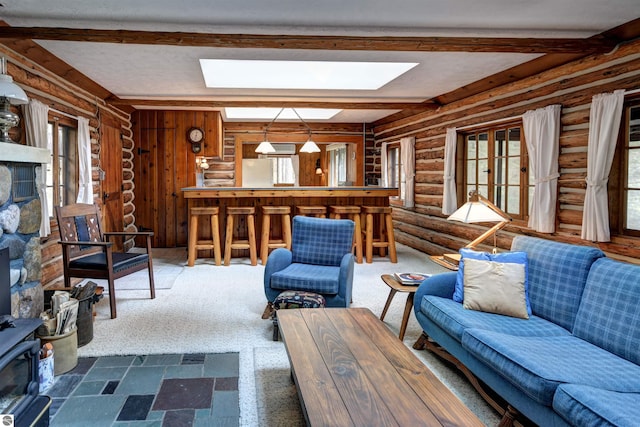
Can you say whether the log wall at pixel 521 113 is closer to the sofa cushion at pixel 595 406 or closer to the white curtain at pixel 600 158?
the white curtain at pixel 600 158

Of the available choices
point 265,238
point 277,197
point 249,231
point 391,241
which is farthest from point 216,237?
point 391,241

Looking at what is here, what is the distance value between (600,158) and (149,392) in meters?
4.03

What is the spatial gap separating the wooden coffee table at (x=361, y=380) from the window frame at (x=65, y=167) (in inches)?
150

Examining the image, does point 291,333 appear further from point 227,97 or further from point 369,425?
point 227,97

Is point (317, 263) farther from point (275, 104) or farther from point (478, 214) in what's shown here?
point (275, 104)

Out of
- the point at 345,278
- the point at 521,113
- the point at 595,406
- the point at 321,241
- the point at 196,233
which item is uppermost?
the point at 521,113

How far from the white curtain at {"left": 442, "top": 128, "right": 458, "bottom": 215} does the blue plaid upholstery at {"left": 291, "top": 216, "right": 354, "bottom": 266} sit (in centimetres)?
285

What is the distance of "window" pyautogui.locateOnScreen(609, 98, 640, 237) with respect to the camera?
3.94 m

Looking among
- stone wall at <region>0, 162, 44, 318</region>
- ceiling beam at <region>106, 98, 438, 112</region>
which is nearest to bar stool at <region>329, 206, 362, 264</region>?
ceiling beam at <region>106, 98, 438, 112</region>

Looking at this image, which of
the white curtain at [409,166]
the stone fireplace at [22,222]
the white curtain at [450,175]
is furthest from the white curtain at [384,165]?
the stone fireplace at [22,222]

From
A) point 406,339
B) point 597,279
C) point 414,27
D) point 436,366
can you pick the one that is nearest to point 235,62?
point 414,27

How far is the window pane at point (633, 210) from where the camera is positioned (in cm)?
394

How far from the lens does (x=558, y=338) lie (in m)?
2.53

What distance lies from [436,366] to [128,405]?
6.40ft
